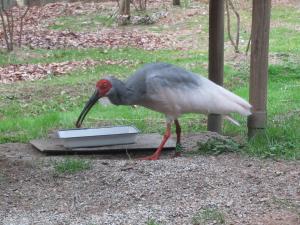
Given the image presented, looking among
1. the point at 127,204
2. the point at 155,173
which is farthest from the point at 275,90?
the point at 127,204

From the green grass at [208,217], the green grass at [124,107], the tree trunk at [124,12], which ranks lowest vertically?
the green grass at [124,107]

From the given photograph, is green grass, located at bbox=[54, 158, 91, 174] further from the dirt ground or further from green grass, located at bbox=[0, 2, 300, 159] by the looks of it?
green grass, located at bbox=[0, 2, 300, 159]

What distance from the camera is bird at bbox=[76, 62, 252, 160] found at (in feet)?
19.3

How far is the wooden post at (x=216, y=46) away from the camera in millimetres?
7371

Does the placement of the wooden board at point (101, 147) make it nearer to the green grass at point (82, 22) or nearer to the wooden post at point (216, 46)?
the wooden post at point (216, 46)

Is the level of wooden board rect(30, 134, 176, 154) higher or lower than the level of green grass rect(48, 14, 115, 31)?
higher

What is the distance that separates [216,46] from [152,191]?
9.37ft

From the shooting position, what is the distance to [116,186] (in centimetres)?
507

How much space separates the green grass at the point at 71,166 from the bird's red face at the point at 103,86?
0.67 metres

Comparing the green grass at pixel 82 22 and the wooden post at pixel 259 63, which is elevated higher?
the wooden post at pixel 259 63

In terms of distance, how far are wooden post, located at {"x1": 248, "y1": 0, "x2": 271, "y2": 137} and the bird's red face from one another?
135 cm

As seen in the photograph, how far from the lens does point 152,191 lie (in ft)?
16.2

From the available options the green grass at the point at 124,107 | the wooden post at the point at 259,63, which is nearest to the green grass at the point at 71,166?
the green grass at the point at 124,107

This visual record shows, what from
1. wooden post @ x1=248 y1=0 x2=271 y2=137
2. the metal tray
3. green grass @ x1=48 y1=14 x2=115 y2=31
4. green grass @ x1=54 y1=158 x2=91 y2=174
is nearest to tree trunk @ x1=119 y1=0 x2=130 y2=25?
green grass @ x1=48 y1=14 x2=115 y2=31
